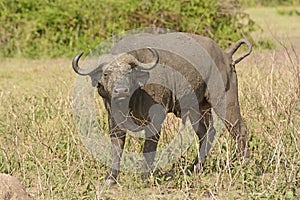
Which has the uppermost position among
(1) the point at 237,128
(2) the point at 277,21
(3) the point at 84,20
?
(3) the point at 84,20

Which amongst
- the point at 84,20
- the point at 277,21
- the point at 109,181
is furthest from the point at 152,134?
the point at 277,21

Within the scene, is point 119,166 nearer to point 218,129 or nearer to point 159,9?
point 218,129

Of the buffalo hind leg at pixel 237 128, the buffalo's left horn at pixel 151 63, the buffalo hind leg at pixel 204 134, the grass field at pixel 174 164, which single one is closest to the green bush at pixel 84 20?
the grass field at pixel 174 164

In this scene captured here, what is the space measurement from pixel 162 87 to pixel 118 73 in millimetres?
555

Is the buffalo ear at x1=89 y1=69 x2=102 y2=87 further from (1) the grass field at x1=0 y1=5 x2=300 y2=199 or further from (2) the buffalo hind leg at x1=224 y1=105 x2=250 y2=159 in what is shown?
(2) the buffalo hind leg at x1=224 y1=105 x2=250 y2=159

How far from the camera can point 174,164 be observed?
6.29 meters

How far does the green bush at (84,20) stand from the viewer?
14.1 metres

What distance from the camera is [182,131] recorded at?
6840mm

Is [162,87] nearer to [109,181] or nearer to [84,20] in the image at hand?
[109,181]

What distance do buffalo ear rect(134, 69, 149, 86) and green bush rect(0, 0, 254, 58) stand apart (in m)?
8.27

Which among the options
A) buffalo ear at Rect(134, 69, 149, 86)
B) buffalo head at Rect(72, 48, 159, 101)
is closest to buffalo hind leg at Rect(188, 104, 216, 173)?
buffalo ear at Rect(134, 69, 149, 86)

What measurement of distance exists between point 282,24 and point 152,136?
14109mm

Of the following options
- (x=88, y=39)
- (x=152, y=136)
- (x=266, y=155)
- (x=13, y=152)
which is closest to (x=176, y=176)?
(x=152, y=136)

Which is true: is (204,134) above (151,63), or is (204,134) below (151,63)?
below
